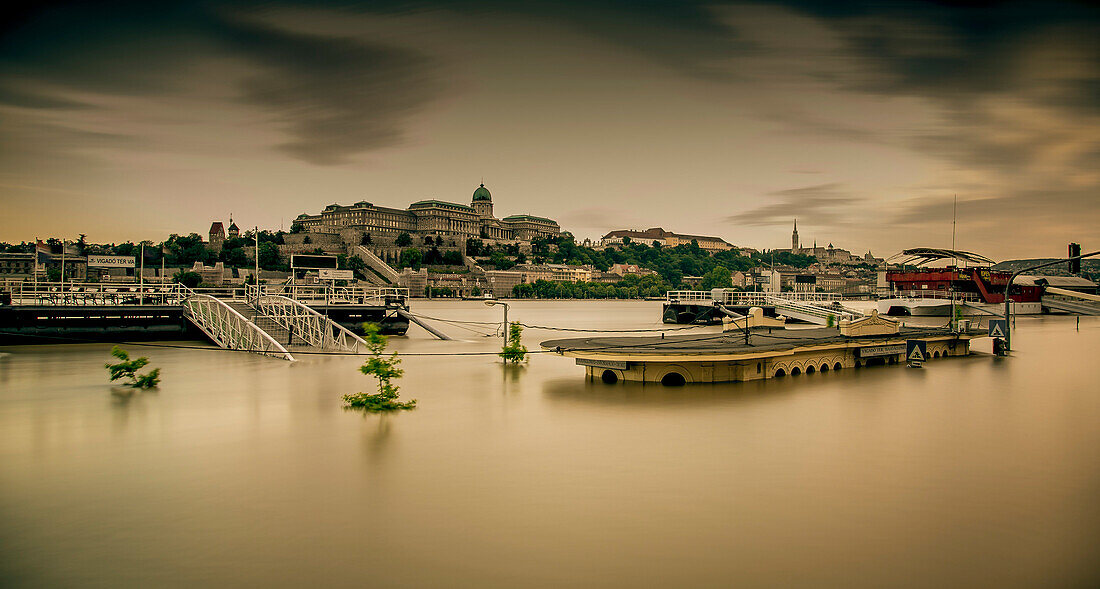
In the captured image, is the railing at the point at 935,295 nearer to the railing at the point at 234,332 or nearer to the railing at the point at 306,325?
the railing at the point at 306,325

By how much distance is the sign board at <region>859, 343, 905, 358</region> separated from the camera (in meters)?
27.1

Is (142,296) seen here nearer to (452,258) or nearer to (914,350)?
(914,350)

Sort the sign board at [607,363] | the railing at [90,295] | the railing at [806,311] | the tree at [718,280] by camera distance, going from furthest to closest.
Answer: the tree at [718,280], the railing at [806,311], the railing at [90,295], the sign board at [607,363]

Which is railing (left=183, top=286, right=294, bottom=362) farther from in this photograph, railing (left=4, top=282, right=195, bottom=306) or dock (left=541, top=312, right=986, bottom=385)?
dock (left=541, top=312, right=986, bottom=385)

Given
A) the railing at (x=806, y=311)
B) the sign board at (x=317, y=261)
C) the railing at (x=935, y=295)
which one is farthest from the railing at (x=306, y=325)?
the sign board at (x=317, y=261)

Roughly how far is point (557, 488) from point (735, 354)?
34.9 ft

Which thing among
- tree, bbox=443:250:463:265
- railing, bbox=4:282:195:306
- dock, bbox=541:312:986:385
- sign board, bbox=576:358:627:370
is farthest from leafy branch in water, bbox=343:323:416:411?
tree, bbox=443:250:463:265

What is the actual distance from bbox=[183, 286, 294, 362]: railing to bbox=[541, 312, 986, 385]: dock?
47.7 feet

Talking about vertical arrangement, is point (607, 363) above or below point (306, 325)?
below

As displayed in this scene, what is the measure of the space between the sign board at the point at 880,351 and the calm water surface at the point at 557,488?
4.45 metres

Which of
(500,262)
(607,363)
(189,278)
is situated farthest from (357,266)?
(607,363)

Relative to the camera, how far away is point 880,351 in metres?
27.7

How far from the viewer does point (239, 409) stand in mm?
19250

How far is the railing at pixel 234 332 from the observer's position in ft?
103
